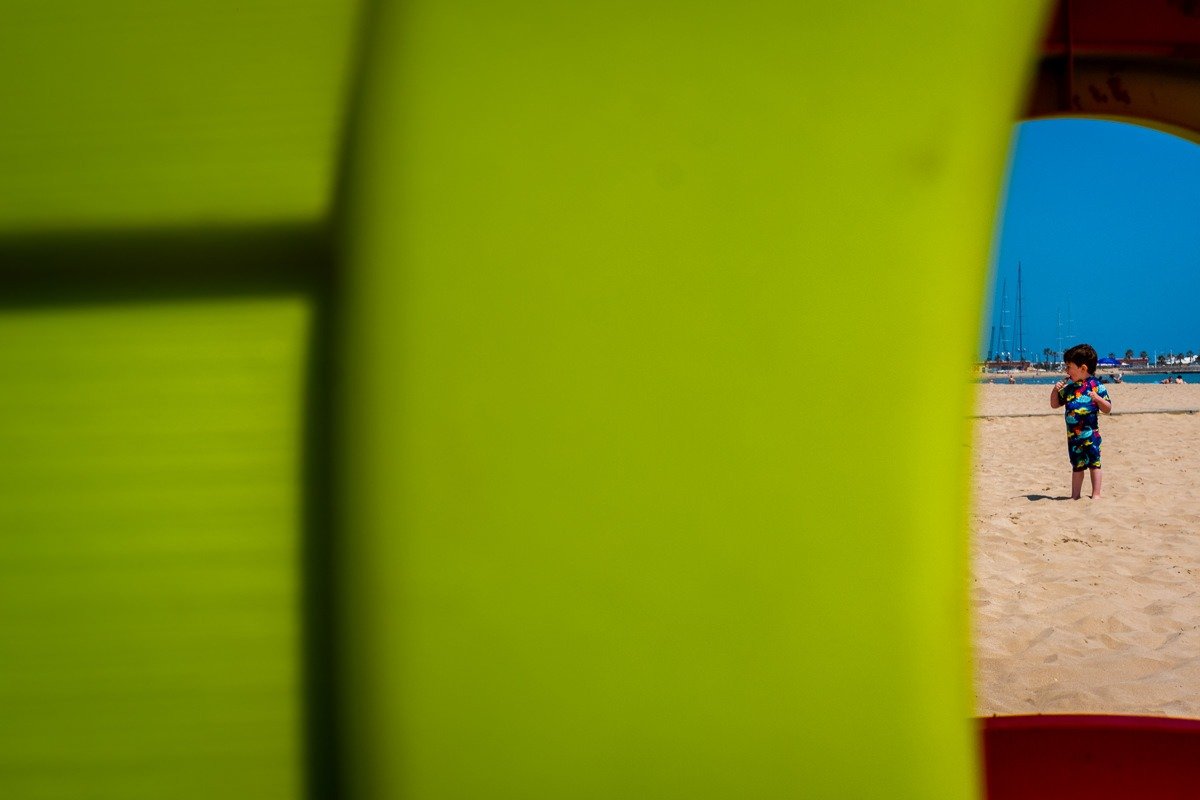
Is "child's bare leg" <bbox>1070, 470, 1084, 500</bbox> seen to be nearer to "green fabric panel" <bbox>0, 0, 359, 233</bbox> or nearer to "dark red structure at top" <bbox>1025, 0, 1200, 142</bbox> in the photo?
"dark red structure at top" <bbox>1025, 0, 1200, 142</bbox>

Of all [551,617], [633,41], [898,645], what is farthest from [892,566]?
[633,41]

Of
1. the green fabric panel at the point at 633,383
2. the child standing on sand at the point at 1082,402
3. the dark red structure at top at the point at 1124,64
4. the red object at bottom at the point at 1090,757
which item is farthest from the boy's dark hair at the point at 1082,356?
the green fabric panel at the point at 633,383

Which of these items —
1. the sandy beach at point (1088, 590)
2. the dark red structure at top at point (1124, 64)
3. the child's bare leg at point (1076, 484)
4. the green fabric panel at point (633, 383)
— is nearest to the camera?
the green fabric panel at point (633, 383)

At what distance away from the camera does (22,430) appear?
1.05ft

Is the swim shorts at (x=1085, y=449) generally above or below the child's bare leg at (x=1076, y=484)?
above

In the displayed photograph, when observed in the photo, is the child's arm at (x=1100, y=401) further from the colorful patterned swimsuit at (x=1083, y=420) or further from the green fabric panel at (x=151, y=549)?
the green fabric panel at (x=151, y=549)

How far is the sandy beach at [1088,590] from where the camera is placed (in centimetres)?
260

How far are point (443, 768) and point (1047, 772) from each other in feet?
5.34

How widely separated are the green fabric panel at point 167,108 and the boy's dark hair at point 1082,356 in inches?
231

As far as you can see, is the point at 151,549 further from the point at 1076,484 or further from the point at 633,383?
the point at 1076,484

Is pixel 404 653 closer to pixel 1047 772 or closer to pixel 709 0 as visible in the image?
pixel 709 0

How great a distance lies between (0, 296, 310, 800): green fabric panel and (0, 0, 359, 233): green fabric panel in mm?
46

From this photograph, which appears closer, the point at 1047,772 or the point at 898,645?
the point at 898,645

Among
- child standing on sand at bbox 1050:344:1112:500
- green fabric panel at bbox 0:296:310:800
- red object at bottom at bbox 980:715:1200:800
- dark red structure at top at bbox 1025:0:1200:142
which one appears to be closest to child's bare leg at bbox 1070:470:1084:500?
child standing on sand at bbox 1050:344:1112:500
